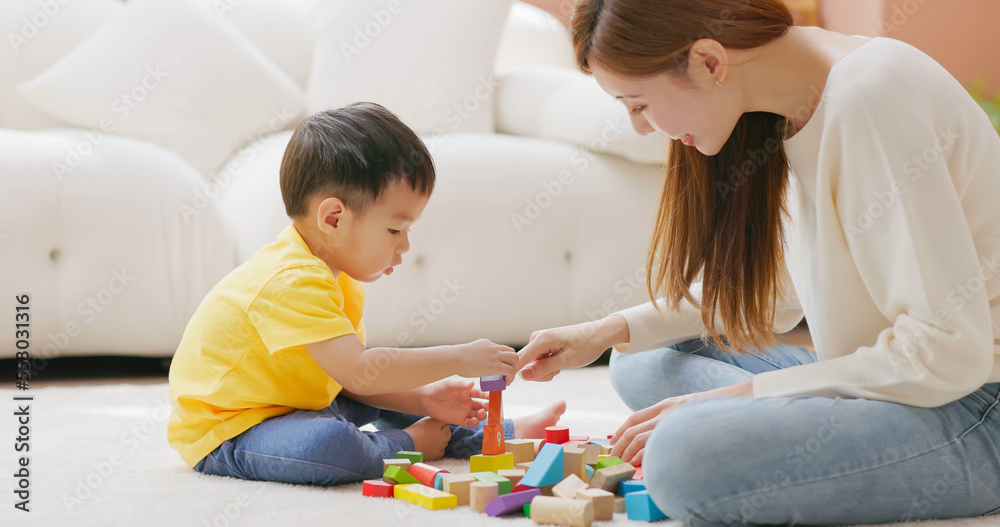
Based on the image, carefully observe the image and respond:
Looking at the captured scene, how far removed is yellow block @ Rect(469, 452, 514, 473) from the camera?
1.09 metres

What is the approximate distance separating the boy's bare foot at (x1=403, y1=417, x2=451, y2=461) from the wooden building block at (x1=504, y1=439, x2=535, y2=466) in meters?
0.12

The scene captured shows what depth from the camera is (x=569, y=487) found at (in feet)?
3.13

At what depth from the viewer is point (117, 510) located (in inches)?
37.5

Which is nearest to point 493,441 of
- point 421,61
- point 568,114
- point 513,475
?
point 513,475

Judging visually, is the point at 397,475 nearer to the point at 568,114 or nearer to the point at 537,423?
the point at 537,423

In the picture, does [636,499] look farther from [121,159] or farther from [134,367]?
[134,367]

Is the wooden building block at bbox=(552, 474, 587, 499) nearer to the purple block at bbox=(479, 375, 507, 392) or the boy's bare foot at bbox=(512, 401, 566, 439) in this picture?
the purple block at bbox=(479, 375, 507, 392)

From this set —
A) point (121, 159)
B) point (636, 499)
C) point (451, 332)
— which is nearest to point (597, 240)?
point (451, 332)

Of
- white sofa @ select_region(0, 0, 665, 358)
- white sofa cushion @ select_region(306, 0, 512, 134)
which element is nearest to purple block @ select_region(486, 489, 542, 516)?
white sofa @ select_region(0, 0, 665, 358)

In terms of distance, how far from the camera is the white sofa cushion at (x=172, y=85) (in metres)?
2.30
